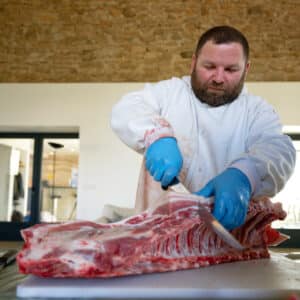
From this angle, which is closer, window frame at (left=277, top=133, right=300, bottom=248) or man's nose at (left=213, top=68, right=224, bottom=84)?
man's nose at (left=213, top=68, right=224, bottom=84)

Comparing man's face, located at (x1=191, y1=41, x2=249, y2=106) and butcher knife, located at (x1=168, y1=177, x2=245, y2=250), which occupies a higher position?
man's face, located at (x1=191, y1=41, x2=249, y2=106)

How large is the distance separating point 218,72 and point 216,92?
0.10 metres

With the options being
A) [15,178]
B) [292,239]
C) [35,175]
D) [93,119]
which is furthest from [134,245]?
[15,178]

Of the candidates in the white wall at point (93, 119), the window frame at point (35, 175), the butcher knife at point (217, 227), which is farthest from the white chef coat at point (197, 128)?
the window frame at point (35, 175)

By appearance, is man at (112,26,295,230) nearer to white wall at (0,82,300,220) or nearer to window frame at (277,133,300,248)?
white wall at (0,82,300,220)

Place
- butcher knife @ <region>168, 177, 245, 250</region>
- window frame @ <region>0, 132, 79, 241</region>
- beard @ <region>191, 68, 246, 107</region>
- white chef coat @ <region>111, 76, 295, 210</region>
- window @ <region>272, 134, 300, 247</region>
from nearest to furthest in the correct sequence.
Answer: butcher knife @ <region>168, 177, 245, 250</region>, white chef coat @ <region>111, 76, 295, 210</region>, beard @ <region>191, 68, 246, 107</region>, window @ <region>272, 134, 300, 247</region>, window frame @ <region>0, 132, 79, 241</region>

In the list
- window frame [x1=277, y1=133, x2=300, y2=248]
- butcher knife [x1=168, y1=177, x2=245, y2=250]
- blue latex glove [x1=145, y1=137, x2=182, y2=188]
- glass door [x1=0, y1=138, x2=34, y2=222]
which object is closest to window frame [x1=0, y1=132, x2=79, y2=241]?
glass door [x1=0, y1=138, x2=34, y2=222]

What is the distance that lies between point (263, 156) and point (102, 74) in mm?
5335

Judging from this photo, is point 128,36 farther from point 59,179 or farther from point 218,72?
point 218,72

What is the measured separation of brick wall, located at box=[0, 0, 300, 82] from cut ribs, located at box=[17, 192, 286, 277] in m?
5.25

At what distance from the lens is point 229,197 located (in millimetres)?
1320

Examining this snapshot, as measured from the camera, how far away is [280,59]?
652cm

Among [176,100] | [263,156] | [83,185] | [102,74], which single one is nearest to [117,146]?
[83,185]

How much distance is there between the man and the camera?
1.61 m
